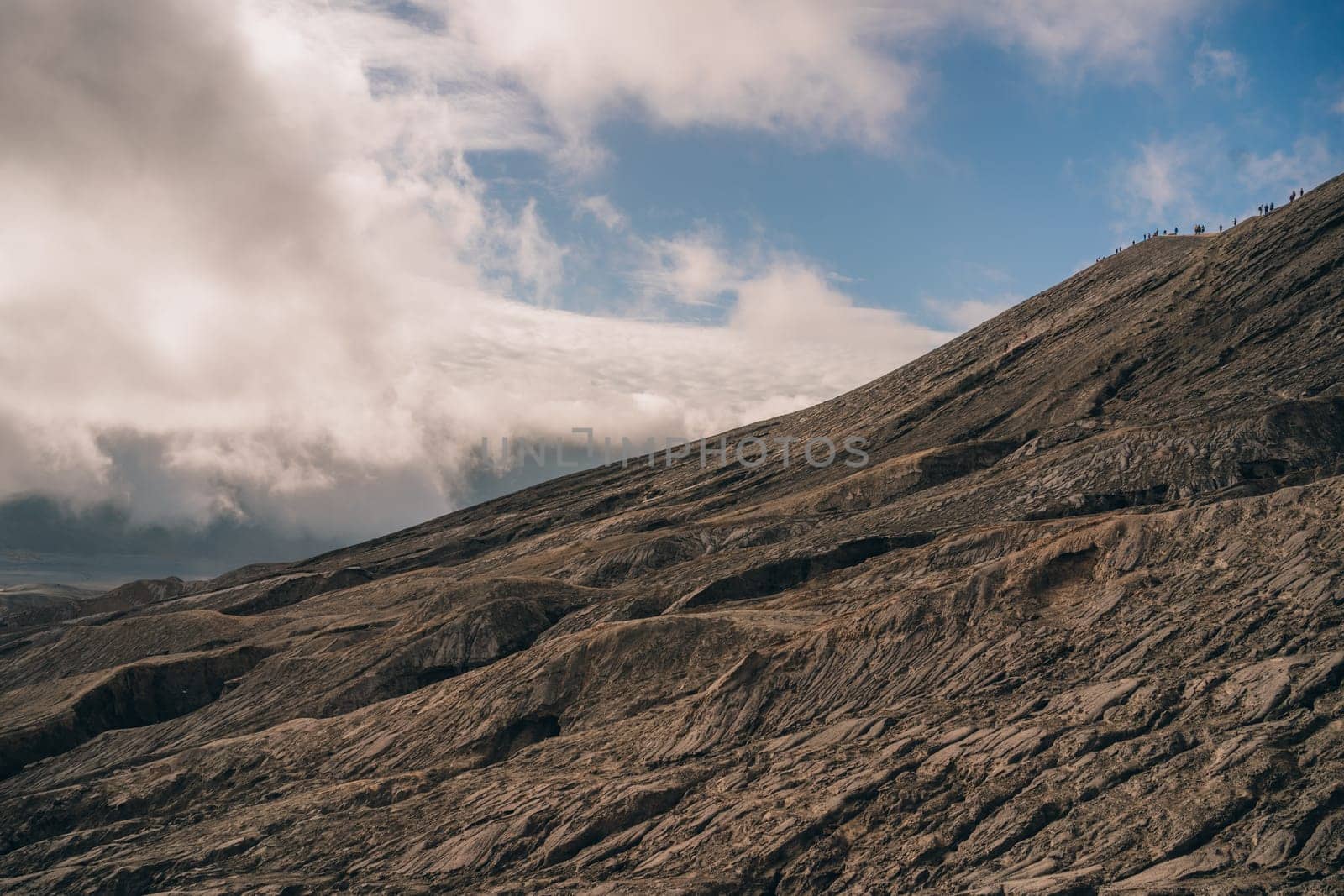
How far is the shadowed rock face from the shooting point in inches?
1510

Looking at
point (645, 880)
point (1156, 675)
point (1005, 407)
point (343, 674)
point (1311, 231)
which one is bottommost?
point (645, 880)

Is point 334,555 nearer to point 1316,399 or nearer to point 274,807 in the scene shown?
point 274,807

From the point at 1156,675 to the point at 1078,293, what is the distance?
11475cm

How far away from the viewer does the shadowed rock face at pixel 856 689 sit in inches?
1510

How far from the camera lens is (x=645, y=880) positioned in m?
41.3

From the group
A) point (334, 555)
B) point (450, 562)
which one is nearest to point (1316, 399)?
point (450, 562)

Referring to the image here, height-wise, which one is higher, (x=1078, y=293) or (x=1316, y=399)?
(x=1078, y=293)

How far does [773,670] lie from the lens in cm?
5488

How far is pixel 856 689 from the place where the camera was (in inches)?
2066

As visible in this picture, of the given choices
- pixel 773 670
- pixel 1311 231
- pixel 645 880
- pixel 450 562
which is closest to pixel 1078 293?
pixel 1311 231

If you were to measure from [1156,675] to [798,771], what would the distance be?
1623 centimetres

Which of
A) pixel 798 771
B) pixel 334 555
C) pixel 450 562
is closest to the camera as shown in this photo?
pixel 798 771

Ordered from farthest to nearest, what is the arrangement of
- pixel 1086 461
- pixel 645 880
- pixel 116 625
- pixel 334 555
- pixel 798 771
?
pixel 334 555
pixel 116 625
pixel 1086 461
pixel 798 771
pixel 645 880

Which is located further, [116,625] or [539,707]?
[116,625]
